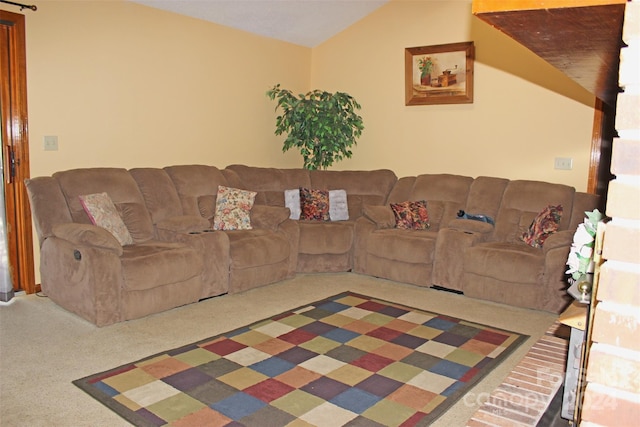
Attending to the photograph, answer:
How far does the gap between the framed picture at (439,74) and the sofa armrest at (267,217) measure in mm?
2018

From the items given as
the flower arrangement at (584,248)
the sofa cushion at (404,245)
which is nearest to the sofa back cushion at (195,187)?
the sofa cushion at (404,245)

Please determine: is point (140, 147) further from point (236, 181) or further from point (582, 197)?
point (582, 197)

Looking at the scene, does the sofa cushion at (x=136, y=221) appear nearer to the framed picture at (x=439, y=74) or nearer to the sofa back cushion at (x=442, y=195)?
the sofa back cushion at (x=442, y=195)

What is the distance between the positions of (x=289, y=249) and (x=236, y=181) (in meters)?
0.89

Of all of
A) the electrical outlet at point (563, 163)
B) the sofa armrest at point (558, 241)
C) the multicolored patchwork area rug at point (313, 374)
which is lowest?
the multicolored patchwork area rug at point (313, 374)

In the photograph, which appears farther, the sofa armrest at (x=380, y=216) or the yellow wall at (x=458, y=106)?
the sofa armrest at (x=380, y=216)

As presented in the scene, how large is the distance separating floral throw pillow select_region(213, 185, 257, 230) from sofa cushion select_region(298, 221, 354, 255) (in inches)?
21.6

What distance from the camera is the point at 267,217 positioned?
4.67m

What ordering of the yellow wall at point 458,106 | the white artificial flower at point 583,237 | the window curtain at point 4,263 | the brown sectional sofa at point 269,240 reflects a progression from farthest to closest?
1. the yellow wall at point 458,106
2. the window curtain at point 4,263
3. the brown sectional sofa at point 269,240
4. the white artificial flower at point 583,237

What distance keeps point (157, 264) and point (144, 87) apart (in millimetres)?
1955

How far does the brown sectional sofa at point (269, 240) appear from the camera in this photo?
3.50 meters

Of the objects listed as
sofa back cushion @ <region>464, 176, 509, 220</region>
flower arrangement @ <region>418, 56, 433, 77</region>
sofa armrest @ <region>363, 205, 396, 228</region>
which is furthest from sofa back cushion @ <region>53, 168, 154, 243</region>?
flower arrangement @ <region>418, 56, 433, 77</region>

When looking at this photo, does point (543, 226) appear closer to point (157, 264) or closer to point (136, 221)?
point (157, 264)

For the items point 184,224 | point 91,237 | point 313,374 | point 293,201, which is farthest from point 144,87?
point 313,374
